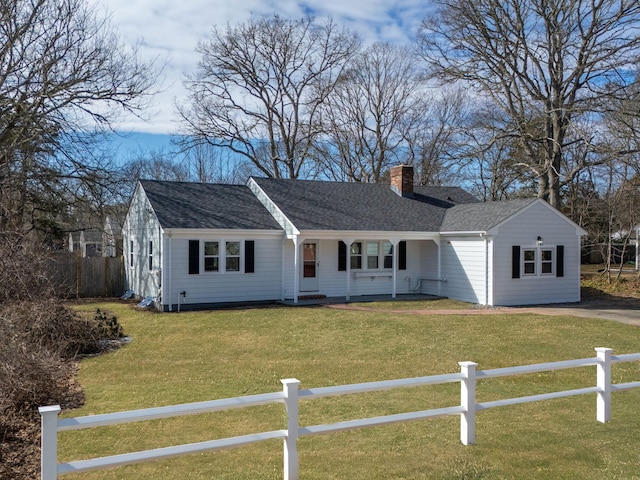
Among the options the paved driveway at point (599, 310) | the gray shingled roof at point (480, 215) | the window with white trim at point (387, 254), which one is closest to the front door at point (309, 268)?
the window with white trim at point (387, 254)

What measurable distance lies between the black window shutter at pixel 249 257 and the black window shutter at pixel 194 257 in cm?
176

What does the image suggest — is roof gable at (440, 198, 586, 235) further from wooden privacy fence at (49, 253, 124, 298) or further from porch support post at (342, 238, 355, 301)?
wooden privacy fence at (49, 253, 124, 298)

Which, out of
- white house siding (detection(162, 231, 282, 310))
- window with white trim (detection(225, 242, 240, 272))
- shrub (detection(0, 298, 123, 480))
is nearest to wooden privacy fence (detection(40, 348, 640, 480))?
shrub (detection(0, 298, 123, 480))

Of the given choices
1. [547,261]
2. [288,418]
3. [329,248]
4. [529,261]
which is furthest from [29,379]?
[547,261]

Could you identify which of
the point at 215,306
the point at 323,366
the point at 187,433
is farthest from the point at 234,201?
the point at 187,433

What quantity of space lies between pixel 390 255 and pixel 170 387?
1456cm

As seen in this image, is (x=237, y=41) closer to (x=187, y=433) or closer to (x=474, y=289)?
(x=474, y=289)

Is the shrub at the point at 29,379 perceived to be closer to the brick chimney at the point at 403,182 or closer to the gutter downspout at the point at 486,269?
the gutter downspout at the point at 486,269

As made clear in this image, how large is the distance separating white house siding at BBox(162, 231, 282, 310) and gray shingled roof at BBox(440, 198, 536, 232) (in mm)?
6979

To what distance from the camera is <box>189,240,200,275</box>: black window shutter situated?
18.9 m

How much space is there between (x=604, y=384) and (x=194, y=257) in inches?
581

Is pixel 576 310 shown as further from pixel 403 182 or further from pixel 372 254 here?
pixel 403 182

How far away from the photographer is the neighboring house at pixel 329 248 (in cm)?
1911

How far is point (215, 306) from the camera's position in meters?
19.1
